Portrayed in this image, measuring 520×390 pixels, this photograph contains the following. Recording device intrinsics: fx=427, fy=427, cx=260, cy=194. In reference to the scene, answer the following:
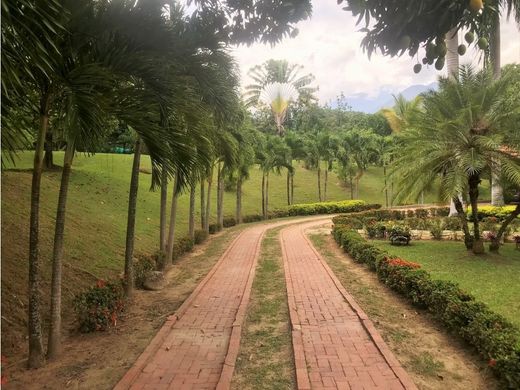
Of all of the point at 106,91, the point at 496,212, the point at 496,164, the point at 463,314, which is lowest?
the point at 463,314

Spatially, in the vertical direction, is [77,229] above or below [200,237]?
above

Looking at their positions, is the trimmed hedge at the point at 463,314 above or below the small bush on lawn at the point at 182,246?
above

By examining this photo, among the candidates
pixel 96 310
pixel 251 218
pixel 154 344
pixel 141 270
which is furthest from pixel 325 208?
pixel 154 344

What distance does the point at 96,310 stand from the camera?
260 inches

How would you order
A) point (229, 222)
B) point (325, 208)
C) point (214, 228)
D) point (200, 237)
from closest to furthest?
point (200, 237), point (214, 228), point (229, 222), point (325, 208)

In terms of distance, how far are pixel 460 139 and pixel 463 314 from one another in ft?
26.1

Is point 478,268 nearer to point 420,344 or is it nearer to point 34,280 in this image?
point 420,344

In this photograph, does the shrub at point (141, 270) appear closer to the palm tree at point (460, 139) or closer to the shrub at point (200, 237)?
the shrub at point (200, 237)

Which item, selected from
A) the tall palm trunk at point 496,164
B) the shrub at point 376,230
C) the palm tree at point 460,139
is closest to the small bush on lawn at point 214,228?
the shrub at point 376,230

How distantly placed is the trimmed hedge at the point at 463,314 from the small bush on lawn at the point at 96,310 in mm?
5214

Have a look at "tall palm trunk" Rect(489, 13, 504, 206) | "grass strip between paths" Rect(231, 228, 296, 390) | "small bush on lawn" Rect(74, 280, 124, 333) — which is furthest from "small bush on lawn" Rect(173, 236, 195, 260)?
"tall palm trunk" Rect(489, 13, 504, 206)

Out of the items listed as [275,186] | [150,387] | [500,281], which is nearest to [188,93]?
[150,387]

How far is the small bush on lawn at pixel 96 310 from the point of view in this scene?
257 inches

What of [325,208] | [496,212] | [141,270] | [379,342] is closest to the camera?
[379,342]
